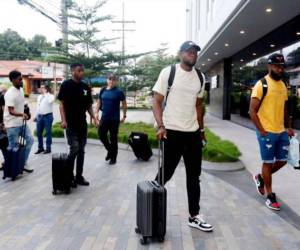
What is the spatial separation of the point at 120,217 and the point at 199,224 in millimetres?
931

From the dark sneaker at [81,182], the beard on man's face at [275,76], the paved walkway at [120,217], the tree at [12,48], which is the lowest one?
the paved walkway at [120,217]

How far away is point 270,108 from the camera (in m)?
4.67

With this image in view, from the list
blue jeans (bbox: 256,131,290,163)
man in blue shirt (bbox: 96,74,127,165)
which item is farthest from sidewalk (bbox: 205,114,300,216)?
man in blue shirt (bbox: 96,74,127,165)

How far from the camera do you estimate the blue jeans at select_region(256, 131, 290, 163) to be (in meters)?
4.70

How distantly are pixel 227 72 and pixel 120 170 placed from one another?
1432 centimetres

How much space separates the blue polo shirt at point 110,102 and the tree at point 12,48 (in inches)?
2167

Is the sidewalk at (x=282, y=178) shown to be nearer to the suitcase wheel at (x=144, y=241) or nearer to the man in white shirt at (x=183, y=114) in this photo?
the man in white shirt at (x=183, y=114)

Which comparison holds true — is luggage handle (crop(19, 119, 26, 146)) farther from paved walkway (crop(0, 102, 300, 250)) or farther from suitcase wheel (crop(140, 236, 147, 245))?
suitcase wheel (crop(140, 236, 147, 245))

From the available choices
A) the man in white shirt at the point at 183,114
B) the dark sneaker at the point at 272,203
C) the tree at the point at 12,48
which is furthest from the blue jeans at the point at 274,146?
the tree at the point at 12,48

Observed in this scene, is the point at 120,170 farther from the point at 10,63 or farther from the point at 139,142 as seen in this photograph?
the point at 10,63

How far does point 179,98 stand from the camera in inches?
156

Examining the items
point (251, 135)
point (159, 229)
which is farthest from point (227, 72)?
point (159, 229)

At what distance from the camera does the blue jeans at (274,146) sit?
470cm

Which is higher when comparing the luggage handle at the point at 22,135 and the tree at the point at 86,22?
the tree at the point at 86,22
